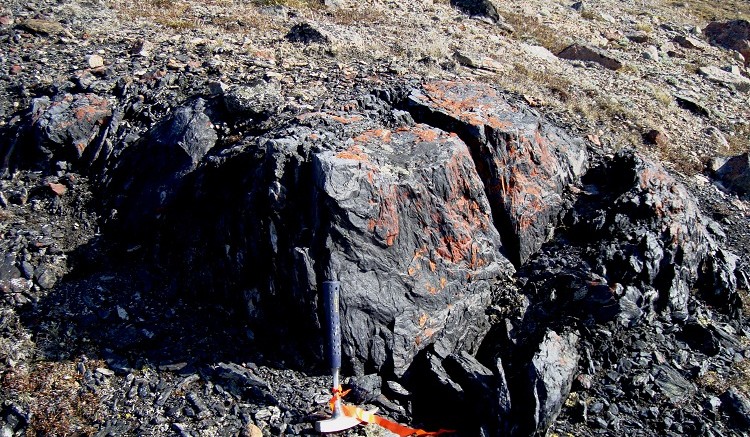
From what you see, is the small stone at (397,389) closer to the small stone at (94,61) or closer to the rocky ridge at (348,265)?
the rocky ridge at (348,265)

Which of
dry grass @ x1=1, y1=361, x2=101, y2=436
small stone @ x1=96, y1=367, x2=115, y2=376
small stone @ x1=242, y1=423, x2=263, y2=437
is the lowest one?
dry grass @ x1=1, y1=361, x2=101, y2=436

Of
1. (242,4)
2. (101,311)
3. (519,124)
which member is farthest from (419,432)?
(242,4)

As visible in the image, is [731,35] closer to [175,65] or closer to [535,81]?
[535,81]

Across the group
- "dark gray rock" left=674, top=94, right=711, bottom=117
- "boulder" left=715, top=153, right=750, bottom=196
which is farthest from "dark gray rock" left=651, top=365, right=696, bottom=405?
"dark gray rock" left=674, top=94, right=711, bottom=117

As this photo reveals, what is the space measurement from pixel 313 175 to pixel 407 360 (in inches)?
85.0

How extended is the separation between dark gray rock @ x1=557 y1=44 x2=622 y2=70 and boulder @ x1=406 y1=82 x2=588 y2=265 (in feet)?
25.5

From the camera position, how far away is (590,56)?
14.6 metres

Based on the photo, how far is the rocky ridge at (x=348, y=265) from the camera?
5.58m

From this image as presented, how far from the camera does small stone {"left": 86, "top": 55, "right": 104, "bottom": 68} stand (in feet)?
30.3

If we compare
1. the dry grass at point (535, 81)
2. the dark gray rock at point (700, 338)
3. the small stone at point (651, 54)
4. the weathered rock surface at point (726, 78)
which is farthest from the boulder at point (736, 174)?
the small stone at point (651, 54)

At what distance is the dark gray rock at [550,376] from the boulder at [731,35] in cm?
1676

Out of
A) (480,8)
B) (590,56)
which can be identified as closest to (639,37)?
(590,56)

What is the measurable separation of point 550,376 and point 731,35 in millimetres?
18338

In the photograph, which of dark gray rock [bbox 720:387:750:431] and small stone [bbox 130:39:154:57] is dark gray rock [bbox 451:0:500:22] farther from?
dark gray rock [bbox 720:387:750:431]
